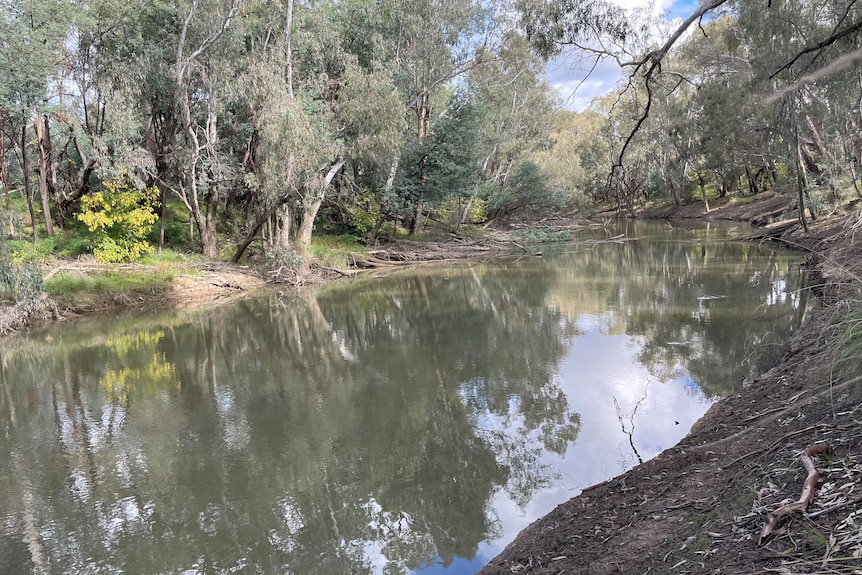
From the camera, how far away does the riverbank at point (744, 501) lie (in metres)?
2.19

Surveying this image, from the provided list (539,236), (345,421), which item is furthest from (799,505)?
(539,236)

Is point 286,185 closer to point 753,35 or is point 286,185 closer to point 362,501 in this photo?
point 362,501

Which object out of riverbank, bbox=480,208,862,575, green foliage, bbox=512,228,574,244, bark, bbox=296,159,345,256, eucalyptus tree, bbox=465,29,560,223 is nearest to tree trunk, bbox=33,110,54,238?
bark, bbox=296,159,345,256

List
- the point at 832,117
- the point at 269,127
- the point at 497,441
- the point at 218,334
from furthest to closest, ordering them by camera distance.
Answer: the point at 832,117 < the point at 269,127 < the point at 218,334 < the point at 497,441

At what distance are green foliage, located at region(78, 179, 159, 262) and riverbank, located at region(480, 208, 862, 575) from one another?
1633cm

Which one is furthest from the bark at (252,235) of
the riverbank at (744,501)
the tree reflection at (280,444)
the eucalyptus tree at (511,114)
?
the riverbank at (744,501)

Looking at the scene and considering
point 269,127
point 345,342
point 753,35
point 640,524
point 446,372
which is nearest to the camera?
point 640,524

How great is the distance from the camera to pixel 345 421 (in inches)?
268

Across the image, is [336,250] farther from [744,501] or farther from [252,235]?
[744,501]

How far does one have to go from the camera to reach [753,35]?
17469mm

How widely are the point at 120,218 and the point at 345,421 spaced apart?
545 inches

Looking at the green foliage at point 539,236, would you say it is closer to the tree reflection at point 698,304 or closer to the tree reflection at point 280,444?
the tree reflection at point 698,304

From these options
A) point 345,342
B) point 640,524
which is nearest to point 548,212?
point 345,342

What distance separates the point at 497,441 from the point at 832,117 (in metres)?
20.1
